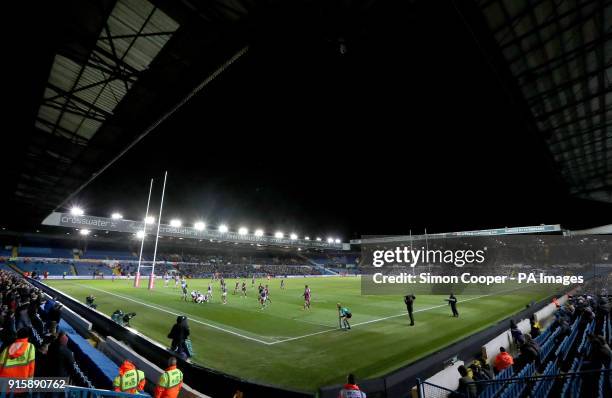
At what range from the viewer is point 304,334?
631 inches

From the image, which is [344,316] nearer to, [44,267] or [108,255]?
[44,267]

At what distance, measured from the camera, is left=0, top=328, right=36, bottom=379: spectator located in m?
5.46

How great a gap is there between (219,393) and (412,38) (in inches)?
473

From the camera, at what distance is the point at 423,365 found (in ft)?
30.2

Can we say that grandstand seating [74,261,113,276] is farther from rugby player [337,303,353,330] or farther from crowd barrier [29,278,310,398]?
rugby player [337,303,353,330]

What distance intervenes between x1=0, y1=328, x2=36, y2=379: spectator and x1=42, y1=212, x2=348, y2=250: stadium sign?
44203 mm

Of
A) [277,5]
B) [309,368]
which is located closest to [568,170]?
[309,368]

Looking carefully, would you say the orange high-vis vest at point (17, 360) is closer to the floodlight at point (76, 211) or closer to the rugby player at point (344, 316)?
the rugby player at point (344, 316)

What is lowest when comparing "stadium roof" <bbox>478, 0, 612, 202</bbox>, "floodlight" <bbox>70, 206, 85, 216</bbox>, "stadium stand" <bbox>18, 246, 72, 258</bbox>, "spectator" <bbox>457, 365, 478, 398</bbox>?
"spectator" <bbox>457, 365, 478, 398</bbox>

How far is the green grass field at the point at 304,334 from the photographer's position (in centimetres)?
1089

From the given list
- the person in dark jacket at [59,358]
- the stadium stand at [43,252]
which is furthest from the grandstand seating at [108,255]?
the person in dark jacket at [59,358]

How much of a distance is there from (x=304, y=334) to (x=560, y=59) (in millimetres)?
16991

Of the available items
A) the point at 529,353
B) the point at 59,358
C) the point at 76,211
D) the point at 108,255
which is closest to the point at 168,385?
the point at 59,358

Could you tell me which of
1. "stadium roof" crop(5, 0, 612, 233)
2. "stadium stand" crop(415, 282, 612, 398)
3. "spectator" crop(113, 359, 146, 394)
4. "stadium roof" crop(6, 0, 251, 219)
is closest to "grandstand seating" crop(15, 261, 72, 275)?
"stadium roof" crop(5, 0, 612, 233)
